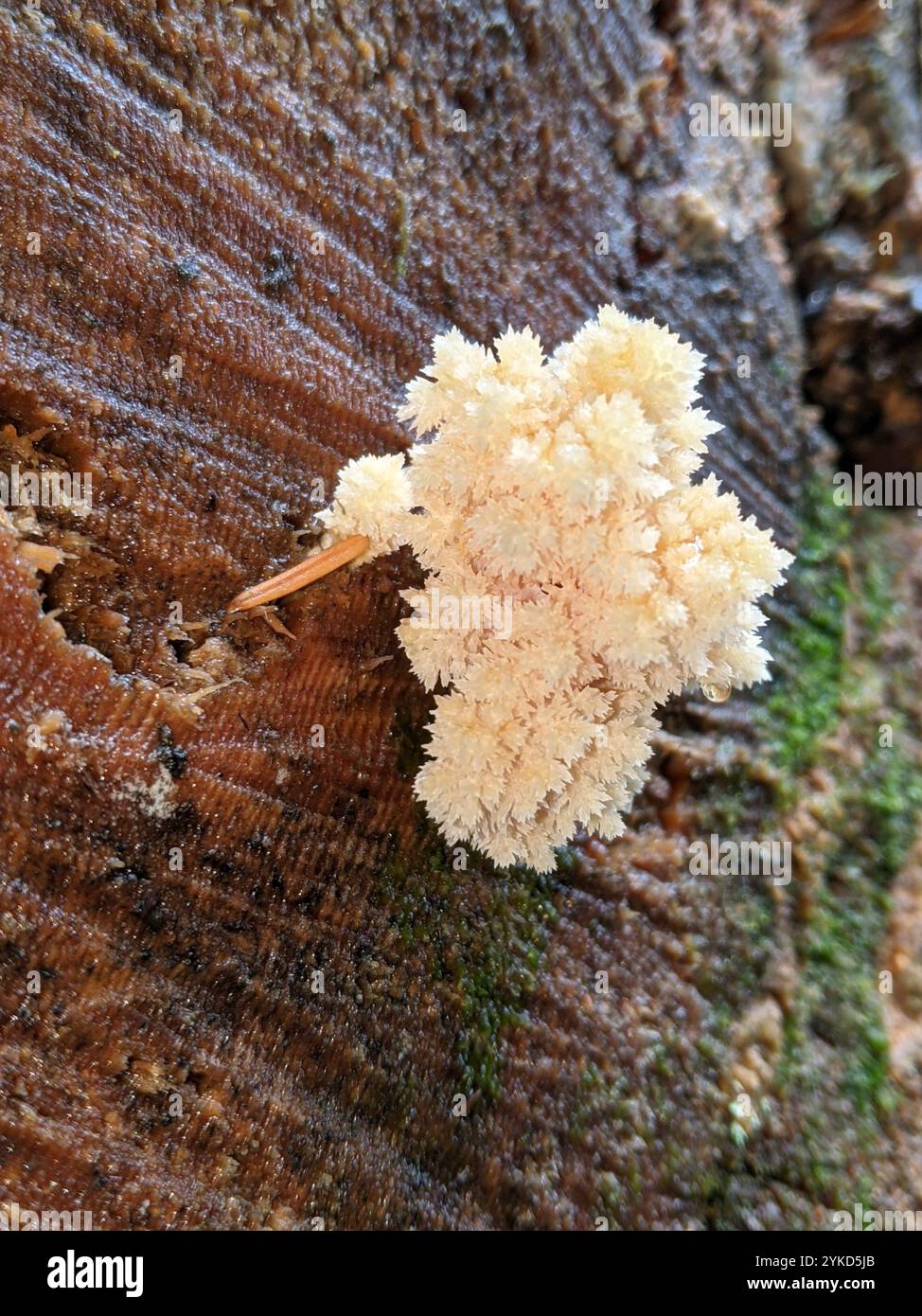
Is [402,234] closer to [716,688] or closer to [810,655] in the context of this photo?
[716,688]

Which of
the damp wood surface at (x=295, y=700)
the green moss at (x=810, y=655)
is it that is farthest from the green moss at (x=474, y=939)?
the green moss at (x=810, y=655)

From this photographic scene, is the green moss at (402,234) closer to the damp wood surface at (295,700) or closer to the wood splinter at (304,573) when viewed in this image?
the damp wood surface at (295,700)

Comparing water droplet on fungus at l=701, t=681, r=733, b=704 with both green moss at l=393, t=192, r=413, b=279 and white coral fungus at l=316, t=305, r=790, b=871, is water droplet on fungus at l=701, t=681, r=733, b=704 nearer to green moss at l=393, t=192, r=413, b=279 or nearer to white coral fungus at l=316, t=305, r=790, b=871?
white coral fungus at l=316, t=305, r=790, b=871

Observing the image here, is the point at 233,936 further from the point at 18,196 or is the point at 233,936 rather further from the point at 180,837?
the point at 18,196

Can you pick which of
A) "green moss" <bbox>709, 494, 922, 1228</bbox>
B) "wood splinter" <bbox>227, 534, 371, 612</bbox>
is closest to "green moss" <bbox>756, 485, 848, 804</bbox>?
"green moss" <bbox>709, 494, 922, 1228</bbox>

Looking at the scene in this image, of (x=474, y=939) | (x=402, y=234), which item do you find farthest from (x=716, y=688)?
(x=402, y=234)
